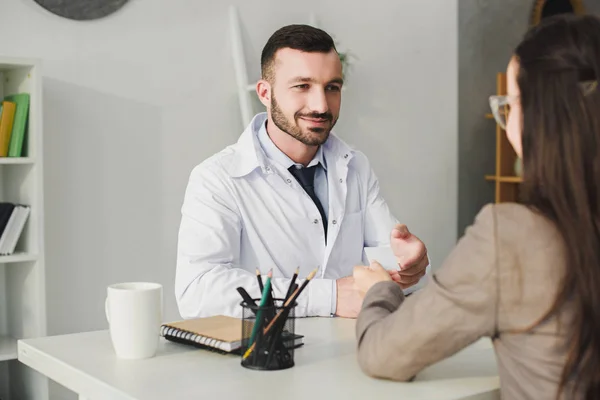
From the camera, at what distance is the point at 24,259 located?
2.69 meters

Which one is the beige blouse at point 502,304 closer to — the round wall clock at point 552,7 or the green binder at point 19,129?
the green binder at point 19,129

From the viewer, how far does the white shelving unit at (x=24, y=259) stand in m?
2.71

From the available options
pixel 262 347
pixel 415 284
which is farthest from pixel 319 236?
pixel 262 347

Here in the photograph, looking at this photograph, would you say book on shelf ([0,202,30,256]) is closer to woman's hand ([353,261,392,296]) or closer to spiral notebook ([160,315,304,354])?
spiral notebook ([160,315,304,354])

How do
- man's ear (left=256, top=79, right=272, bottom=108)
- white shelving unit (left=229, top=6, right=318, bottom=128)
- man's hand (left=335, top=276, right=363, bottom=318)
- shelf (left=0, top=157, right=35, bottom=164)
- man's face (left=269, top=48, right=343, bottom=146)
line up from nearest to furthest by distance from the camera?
1. man's hand (left=335, top=276, right=363, bottom=318)
2. man's face (left=269, top=48, right=343, bottom=146)
3. man's ear (left=256, top=79, right=272, bottom=108)
4. shelf (left=0, top=157, right=35, bottom=164)
5. white shelving unit (left=229, top=6, right=318, bottom=128)

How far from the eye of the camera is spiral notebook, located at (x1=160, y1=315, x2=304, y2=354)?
4.46 feet

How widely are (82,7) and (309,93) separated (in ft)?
4.31

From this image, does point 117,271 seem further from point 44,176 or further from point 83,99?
point 83,99

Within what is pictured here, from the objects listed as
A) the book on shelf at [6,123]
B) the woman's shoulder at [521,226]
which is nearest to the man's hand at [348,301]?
the woman's shoulder at [521,226]

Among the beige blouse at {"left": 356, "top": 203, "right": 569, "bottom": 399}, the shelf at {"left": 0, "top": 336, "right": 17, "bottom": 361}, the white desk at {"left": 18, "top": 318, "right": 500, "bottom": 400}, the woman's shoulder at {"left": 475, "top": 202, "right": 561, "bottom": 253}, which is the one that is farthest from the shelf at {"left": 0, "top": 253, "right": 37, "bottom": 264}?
the woman's shoulder at {"left": 475, "top": 202, "right": 561, "bottom": 253}

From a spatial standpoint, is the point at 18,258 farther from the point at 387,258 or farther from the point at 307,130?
the point at 387,258

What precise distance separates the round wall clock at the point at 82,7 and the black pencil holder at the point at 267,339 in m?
2.11

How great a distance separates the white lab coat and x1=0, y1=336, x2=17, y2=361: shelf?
3.36ft

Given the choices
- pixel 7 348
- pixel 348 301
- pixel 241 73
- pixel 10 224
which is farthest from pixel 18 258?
pixel 348 301
